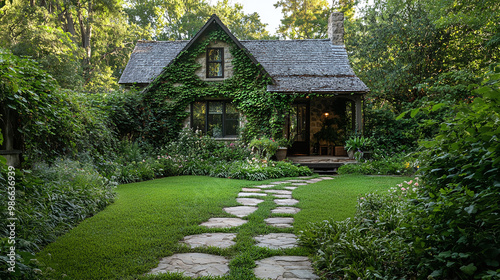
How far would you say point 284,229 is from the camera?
3748mm

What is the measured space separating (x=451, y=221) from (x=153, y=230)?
2.99 m

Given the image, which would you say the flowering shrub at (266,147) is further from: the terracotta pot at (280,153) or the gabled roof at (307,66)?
the gabled roof at (307,66)

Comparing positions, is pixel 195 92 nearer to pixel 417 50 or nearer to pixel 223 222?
pixel 223 222

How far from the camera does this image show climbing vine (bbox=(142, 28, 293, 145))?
1243 cm

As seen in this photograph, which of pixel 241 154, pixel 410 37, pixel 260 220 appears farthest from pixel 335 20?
pixel 260 220

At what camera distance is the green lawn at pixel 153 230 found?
8.66ft

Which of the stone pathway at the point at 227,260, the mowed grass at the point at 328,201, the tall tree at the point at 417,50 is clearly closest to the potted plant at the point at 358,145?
the tall tree at the point at 417,50

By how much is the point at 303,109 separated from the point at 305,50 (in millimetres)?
2854

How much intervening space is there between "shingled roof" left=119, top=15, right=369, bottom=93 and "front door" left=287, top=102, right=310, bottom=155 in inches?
67.4

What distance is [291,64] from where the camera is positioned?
13820 mm

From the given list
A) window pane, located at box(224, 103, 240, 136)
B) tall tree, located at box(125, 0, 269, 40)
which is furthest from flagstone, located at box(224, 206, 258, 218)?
tall tree, located at box(125, 0, 269, 40)

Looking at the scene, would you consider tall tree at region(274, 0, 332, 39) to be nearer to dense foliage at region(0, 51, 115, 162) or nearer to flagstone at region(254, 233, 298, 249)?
dense foliage at region(0, 51, 115, 162)

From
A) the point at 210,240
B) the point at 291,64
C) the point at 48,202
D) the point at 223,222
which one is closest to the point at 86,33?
the point at 291,64

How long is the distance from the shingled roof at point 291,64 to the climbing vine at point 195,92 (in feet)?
1.93
